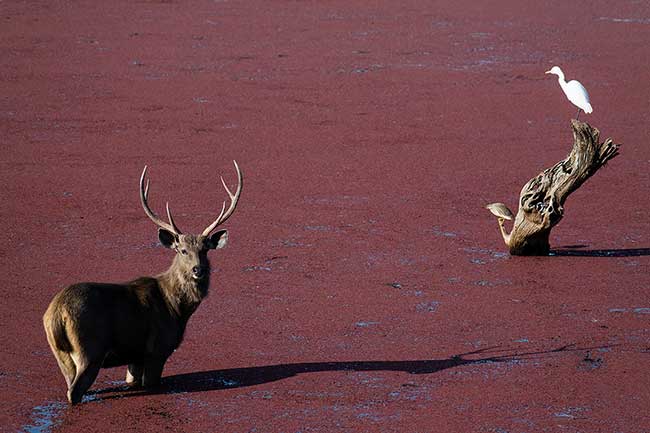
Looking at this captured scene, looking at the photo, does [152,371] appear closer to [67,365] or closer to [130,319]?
[130,319]

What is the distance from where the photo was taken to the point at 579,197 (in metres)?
13.8

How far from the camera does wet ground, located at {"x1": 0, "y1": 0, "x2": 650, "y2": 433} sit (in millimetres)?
7910

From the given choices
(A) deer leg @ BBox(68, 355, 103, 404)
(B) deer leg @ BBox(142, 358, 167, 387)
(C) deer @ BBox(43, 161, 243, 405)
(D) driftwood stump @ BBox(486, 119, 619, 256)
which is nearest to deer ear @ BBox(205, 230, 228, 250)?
(C) deer @ BBox(43, 161, 243, 405)

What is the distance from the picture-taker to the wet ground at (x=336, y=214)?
7910 millimetres

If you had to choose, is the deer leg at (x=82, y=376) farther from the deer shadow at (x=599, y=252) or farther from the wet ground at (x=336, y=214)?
the deer shadow at (x=599, y=252)

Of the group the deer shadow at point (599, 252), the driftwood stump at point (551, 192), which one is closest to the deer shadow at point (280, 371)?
the driftwood stump at point (551, 192)

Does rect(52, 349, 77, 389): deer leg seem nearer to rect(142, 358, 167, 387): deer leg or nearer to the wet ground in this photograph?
the wet ground

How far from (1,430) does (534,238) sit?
20.0 feet

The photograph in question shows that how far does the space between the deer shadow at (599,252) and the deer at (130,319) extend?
4.72 meters

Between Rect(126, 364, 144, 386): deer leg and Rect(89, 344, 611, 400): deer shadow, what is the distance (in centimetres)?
5

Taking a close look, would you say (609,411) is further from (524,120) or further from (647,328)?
(524,120)

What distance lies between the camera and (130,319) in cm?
759

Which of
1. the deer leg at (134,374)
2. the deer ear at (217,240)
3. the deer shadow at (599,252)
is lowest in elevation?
the deer leg at (134,374)

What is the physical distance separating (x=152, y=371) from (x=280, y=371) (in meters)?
1.02
